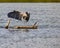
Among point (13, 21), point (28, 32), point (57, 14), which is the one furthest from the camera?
point (57, 14)

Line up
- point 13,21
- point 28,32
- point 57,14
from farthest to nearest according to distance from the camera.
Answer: point 57,14
point 13,21
point 28,32

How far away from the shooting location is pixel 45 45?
0.84 metres

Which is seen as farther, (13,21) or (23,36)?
(13,21)

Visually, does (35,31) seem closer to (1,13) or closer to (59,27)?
(59,27)

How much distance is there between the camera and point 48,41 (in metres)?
0.88

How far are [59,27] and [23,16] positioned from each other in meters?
0.26

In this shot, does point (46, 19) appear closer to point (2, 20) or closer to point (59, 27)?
point (59, 27)

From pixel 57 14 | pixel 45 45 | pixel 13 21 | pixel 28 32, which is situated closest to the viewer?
pixel 45 45

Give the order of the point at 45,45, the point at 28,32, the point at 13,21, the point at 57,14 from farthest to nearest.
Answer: the point at 57,14 → the point at 13,21 → the point at 28,32 → the point at 45,45

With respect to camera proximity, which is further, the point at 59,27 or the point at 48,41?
the point at 59,27

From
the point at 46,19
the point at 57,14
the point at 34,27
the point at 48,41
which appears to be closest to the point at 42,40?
the point at 48,41

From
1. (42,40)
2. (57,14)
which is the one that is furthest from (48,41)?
(57,14)

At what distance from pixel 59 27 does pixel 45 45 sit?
0.25 meters

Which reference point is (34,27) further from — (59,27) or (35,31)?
(59,27)
